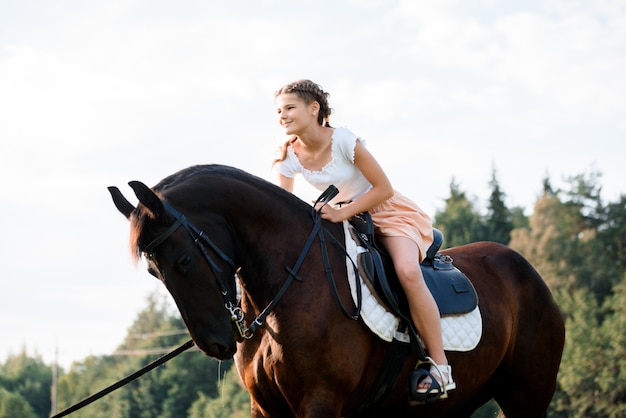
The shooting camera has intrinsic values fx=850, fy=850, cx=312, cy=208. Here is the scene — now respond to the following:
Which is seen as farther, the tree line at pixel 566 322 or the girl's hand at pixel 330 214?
the tree line at pixel 566 322

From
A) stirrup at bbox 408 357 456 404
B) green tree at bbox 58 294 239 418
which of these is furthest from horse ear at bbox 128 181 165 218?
green tree at bbox 58 294 239 418

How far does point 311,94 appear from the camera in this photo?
575cm

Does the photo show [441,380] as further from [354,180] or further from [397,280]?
[354,180]

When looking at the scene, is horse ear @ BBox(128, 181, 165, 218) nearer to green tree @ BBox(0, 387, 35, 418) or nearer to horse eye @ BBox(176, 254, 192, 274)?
horse eye @ BBox(176, 254, 192, 274)

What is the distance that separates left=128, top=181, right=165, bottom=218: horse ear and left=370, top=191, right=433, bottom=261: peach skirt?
1.74 m

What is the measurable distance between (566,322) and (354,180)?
153 ft

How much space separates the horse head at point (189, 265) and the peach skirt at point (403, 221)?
1.35 meters

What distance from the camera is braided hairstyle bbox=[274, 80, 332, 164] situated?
5.72 metres

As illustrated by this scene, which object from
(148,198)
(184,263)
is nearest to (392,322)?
(184,263)

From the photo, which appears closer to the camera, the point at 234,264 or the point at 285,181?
the point at 234,264

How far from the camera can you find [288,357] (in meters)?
5.14

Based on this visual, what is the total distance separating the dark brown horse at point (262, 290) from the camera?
16.2ft

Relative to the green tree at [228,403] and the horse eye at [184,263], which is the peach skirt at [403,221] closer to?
the horse eye at [184,263]

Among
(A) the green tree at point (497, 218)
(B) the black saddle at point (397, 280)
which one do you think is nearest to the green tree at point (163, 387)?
(A) the green tree at point (497, 218)
